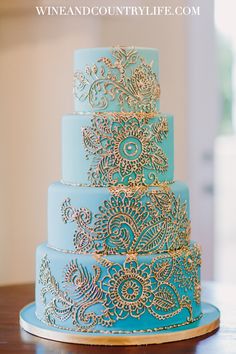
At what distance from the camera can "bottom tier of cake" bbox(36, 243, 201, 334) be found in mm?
1822

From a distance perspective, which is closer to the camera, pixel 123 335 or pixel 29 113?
pixel 123 335

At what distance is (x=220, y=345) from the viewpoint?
5.80ft

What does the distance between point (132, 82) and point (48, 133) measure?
1.52 metres

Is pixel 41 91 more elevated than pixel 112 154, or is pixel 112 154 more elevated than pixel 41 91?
pixel 41 91

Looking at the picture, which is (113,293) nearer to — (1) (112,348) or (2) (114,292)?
(2) (114,292)

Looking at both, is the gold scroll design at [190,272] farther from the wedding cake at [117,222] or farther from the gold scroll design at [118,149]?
the gold scroll design at [118,149]

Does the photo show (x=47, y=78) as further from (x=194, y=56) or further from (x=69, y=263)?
(x=69, y=263)

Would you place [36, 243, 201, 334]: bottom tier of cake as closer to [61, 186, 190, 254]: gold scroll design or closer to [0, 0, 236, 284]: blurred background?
[61, 186, 190, 254]: gold scroll design

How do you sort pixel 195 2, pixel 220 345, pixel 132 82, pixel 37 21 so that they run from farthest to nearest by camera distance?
1. pixel 195 2
2. pixel 37 21
3. pixel 132 82
4. pixel 220 345

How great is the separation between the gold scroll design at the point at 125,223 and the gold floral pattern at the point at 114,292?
0.03 meters

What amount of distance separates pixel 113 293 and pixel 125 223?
0.54 ft

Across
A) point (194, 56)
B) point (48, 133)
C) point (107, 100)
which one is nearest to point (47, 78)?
point (48, 133)

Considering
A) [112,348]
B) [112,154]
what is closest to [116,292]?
[112,348]

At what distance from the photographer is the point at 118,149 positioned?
1.85m
